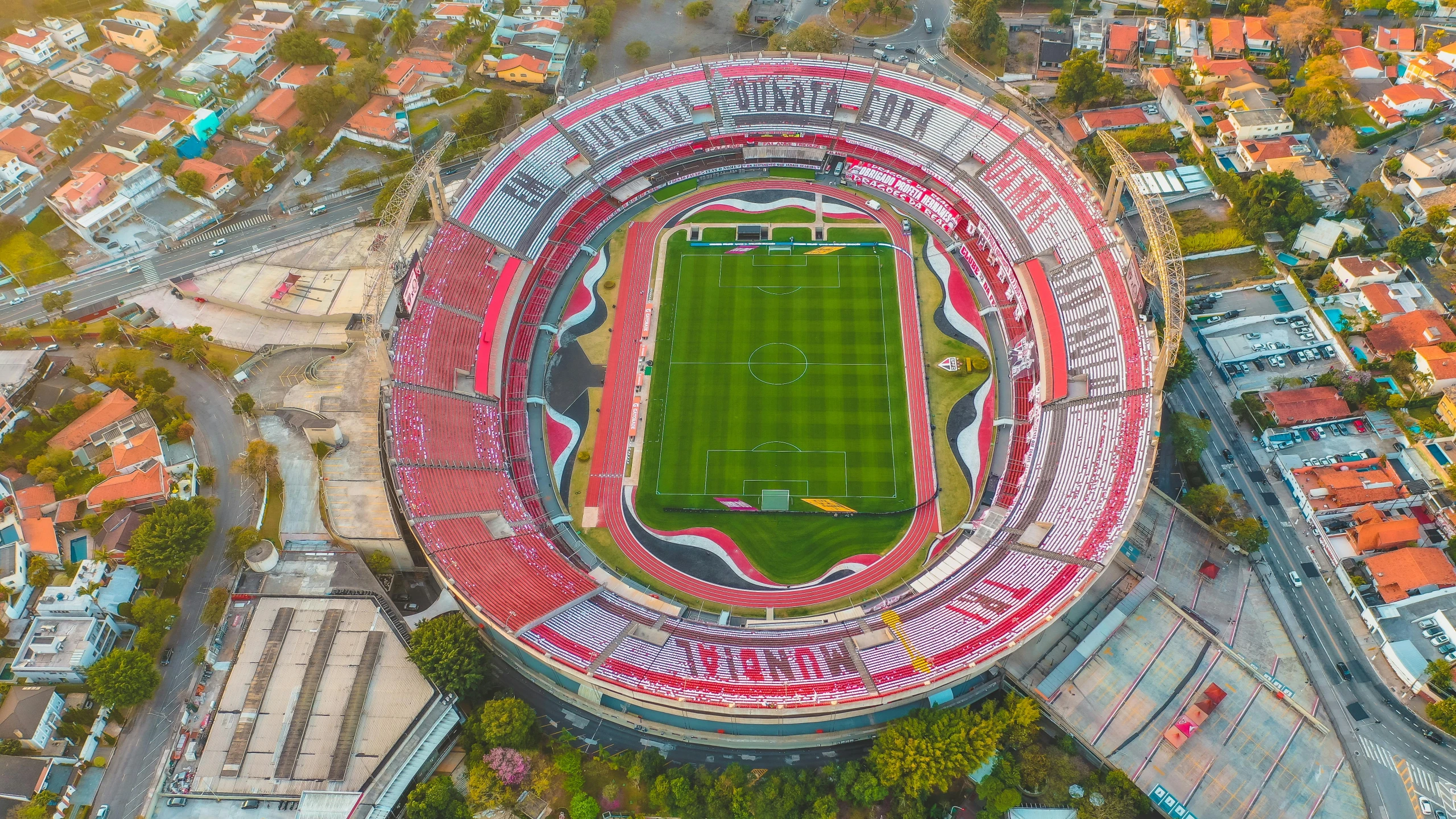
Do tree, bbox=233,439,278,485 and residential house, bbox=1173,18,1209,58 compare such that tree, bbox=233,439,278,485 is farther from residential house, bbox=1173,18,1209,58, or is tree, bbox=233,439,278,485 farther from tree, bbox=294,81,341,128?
residential house, bbox=1173,18,1209,58

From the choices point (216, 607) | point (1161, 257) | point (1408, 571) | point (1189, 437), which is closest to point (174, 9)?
point (216, 607)

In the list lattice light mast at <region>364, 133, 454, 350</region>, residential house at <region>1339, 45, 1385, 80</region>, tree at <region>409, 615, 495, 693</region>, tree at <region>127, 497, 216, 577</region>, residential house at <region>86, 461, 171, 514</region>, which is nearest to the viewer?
tree at <region>409, 615, 495, 693</region>

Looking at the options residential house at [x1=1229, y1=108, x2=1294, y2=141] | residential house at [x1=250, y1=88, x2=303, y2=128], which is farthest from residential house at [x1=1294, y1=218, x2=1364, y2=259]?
residential house at [x1=250, y1=88, x2=303, y2=128]

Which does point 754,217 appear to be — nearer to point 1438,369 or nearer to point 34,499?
point 1438,369

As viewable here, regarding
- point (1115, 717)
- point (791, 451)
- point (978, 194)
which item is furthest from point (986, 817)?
point (978, 194)

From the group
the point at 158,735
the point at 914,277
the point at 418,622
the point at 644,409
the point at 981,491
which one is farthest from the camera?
the point at 914,277

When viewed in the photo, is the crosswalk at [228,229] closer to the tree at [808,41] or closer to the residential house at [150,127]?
the residential house at [150,127]

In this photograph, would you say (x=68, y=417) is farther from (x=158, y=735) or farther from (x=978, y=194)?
(x=978, y=194)

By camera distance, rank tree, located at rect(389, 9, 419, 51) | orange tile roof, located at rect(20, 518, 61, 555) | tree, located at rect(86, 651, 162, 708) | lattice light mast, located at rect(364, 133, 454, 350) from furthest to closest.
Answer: tree, located at rect(389, 9, 419, 51)
lattice light mast, located at rect(364, 133, 454, 350)
orange tile roof, located at rect(20, 518, 61, 555)
tree, located at rect(86, 651, 162, 708)
